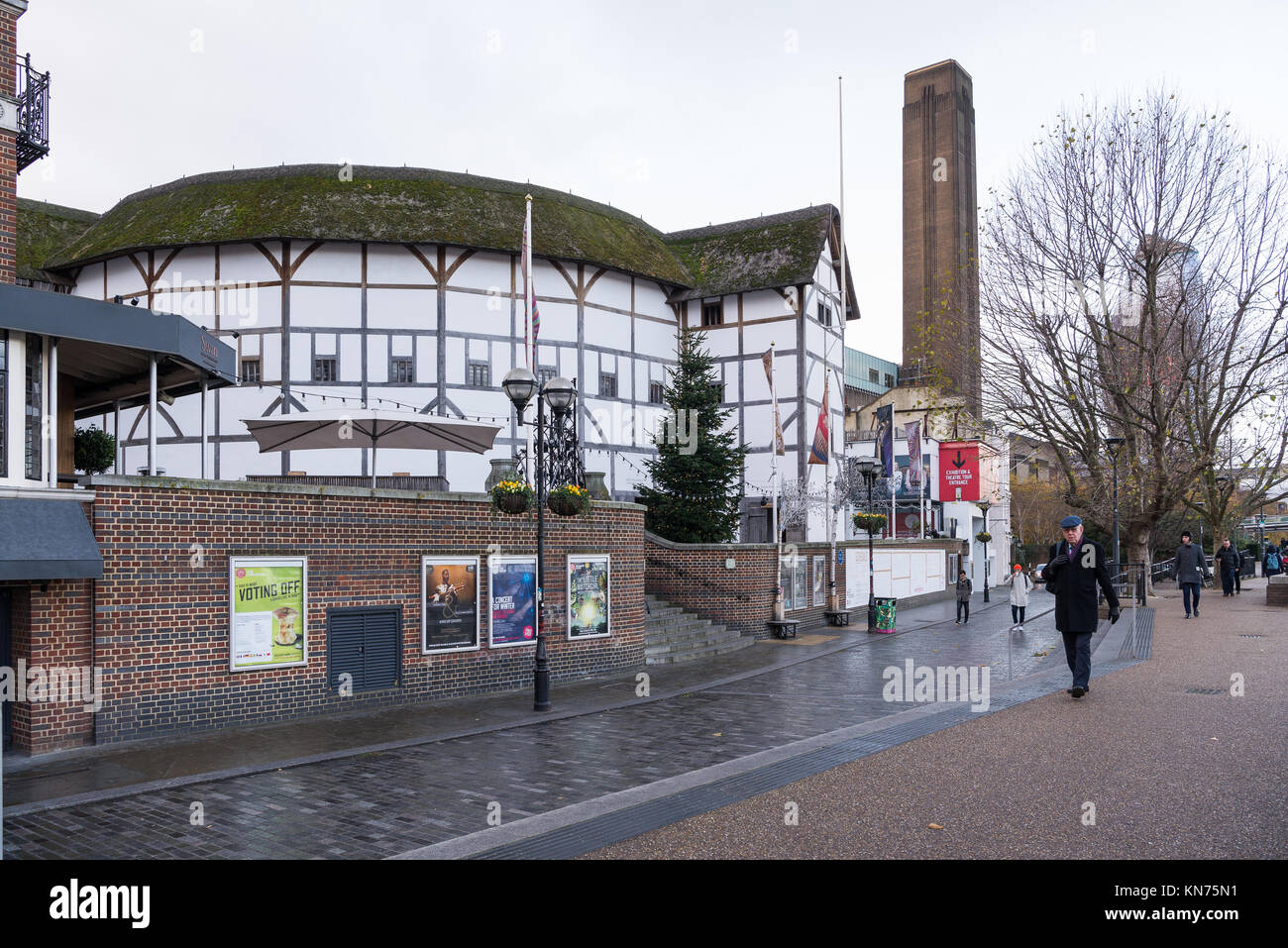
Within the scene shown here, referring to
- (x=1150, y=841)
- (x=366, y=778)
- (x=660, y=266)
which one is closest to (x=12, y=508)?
(x=366, y=778)

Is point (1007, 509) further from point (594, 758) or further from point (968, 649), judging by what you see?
point (594, 758)

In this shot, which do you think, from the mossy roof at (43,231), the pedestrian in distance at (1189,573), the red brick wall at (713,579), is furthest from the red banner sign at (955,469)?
the mossy roof at (43,231)

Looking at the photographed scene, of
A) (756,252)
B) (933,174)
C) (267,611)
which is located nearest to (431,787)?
(267,611)

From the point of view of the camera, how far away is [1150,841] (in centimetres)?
595

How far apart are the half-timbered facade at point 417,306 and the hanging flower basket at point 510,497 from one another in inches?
478

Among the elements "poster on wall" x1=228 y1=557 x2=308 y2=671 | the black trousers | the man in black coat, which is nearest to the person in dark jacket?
the man in black coat

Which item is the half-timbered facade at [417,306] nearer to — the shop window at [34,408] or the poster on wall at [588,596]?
the poster on wall at [588,596]

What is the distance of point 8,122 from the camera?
10.9m

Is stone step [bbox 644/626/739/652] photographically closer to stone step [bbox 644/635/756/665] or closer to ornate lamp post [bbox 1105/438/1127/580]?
stone step [bbox 644/635/756/665]

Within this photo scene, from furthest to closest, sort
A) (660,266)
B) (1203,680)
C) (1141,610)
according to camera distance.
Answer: (660,266) → (1141,610) → (1203,680)

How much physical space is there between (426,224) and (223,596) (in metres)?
18.9

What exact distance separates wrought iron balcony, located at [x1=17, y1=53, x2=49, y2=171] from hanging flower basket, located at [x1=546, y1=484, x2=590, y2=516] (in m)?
8.27

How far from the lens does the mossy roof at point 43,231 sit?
28.9m
